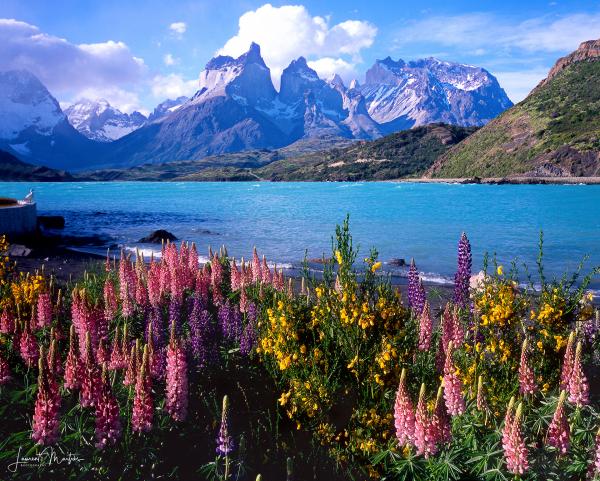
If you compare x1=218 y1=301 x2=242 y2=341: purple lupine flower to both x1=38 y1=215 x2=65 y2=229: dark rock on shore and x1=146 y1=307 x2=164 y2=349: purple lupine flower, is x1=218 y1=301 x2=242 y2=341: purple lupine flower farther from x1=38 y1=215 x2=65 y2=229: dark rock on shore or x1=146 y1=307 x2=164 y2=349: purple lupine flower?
x1=38 y1=215 x2=65 y2=229: dark rock on shore

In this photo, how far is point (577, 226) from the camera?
5603 centimetres

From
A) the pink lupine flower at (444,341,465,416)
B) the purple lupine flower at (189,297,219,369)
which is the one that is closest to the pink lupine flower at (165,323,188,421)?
the purple lupine flower at (189,297,219,369)

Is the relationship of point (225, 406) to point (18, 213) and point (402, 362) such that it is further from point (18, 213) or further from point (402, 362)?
point (18, 213)

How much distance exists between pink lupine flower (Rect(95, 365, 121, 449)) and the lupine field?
2 centimetres

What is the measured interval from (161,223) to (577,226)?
50154 mm

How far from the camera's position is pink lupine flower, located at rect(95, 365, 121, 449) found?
4418mm

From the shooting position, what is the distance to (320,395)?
5.93 meters

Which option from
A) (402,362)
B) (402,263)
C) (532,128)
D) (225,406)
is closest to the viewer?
(225,406)

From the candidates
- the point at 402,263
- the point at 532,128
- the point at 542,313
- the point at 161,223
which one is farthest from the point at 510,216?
the point at 532,128

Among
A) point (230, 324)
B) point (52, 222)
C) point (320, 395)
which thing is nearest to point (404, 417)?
point (320, 395)

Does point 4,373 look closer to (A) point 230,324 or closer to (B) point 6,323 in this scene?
(B) point 6,323

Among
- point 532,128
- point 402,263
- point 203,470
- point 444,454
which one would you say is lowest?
point 402,263

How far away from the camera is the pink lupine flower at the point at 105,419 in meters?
4.42

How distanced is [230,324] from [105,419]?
391 centimetres
